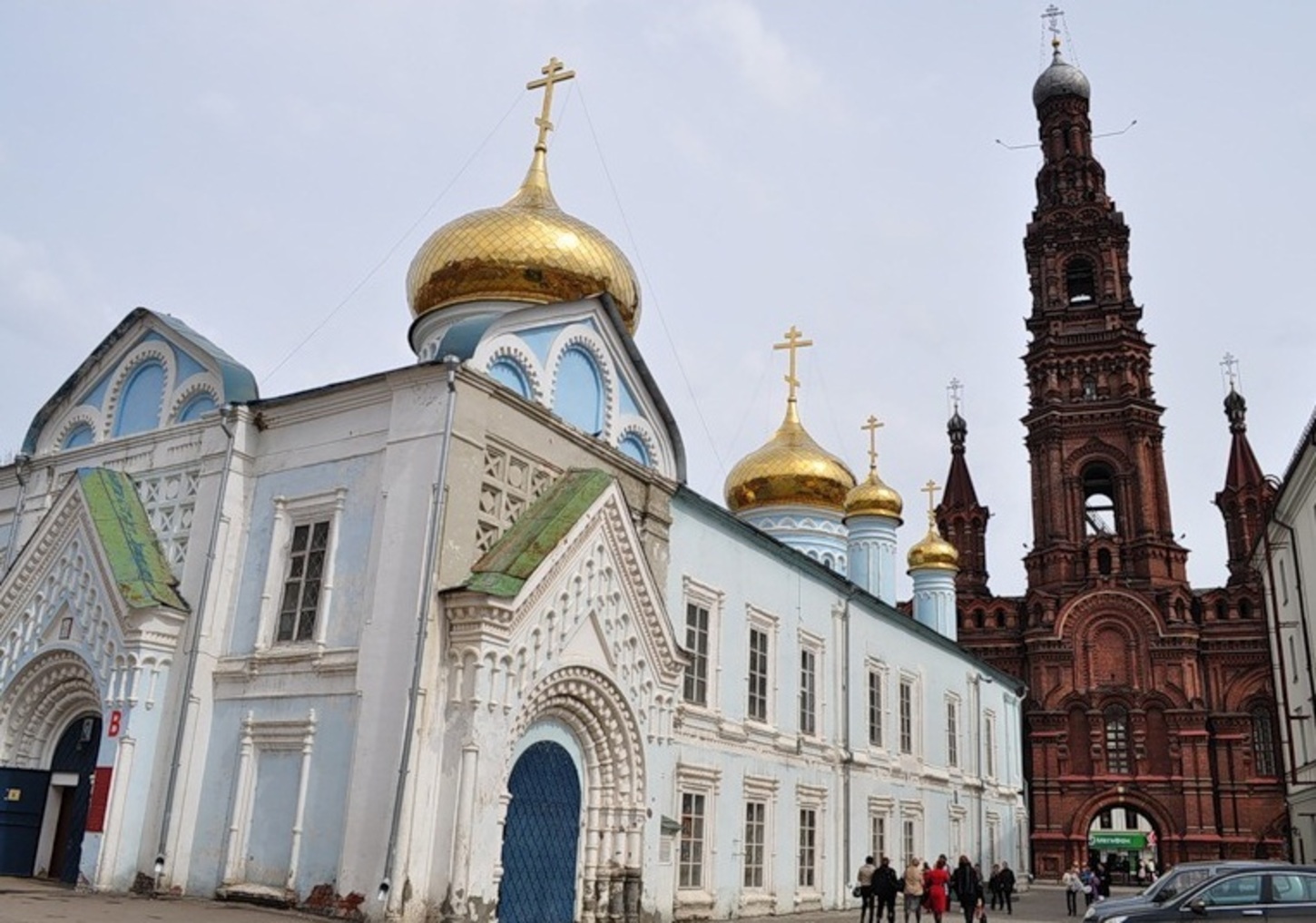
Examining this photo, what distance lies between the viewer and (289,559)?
12750mm

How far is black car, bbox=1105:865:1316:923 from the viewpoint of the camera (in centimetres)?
1046

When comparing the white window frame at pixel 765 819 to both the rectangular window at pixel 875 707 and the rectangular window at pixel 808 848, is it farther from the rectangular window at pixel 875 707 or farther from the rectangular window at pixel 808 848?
the rectangular window at pixel 875 707

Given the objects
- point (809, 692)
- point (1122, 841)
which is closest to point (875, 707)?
point (809, 692)

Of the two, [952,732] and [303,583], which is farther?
[952,732]

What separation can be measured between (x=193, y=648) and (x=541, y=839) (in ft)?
13.7

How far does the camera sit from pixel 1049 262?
4850 cm

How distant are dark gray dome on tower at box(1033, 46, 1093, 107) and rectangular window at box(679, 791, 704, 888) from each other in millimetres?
45358

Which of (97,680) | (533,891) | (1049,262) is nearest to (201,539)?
(97,680)

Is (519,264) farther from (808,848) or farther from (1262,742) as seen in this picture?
(1262,742)

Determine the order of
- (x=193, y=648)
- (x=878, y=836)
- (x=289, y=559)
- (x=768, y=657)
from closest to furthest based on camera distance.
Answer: (x=193, y=648)
(x=289, y=559)
(x=768, y=657)
(x=878, y=836)

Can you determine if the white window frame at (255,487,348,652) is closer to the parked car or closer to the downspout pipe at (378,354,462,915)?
the downspout pipe at (378,354,462,915)

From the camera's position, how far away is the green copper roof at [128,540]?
1261cm

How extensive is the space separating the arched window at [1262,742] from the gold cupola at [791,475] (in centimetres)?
2044

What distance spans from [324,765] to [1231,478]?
1817 inches
